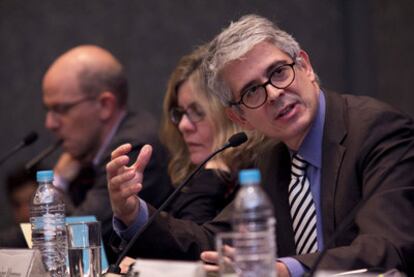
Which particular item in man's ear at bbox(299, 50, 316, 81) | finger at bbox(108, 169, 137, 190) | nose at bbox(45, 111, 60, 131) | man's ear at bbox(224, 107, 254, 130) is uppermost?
man's ear at bbox(299, 50, 316, 81)

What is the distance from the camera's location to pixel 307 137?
2.75m

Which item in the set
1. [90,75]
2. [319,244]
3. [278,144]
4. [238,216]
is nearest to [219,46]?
[278,144]

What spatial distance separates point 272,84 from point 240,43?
0.16m

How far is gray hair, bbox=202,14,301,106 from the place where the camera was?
2740mm

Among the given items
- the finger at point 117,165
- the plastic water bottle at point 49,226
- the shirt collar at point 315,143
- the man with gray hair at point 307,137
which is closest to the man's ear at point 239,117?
the man with gray hair at point 307,137

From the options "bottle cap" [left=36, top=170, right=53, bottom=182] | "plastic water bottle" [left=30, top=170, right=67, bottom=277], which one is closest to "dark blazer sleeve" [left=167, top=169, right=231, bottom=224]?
"plastic water bottle" [left=30, top=170, right=67, bottom=277]

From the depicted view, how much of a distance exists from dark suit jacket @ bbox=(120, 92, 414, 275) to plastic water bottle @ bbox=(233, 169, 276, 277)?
43 centimetres

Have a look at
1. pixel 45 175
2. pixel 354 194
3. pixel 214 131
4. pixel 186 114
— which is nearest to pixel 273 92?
pixel 354 194

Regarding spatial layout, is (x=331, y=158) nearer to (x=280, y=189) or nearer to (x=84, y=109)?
(x=280, y=189)

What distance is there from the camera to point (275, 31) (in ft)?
9.17

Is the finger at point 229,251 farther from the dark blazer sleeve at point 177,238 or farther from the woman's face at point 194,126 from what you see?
the woman's face at point 194,126

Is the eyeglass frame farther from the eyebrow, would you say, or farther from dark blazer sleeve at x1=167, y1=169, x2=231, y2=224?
the eyebrow

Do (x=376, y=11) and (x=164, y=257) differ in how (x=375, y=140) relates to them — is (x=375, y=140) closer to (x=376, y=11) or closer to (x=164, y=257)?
(x=164, y=257)

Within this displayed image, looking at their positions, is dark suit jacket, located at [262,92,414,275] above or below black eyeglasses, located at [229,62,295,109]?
below
